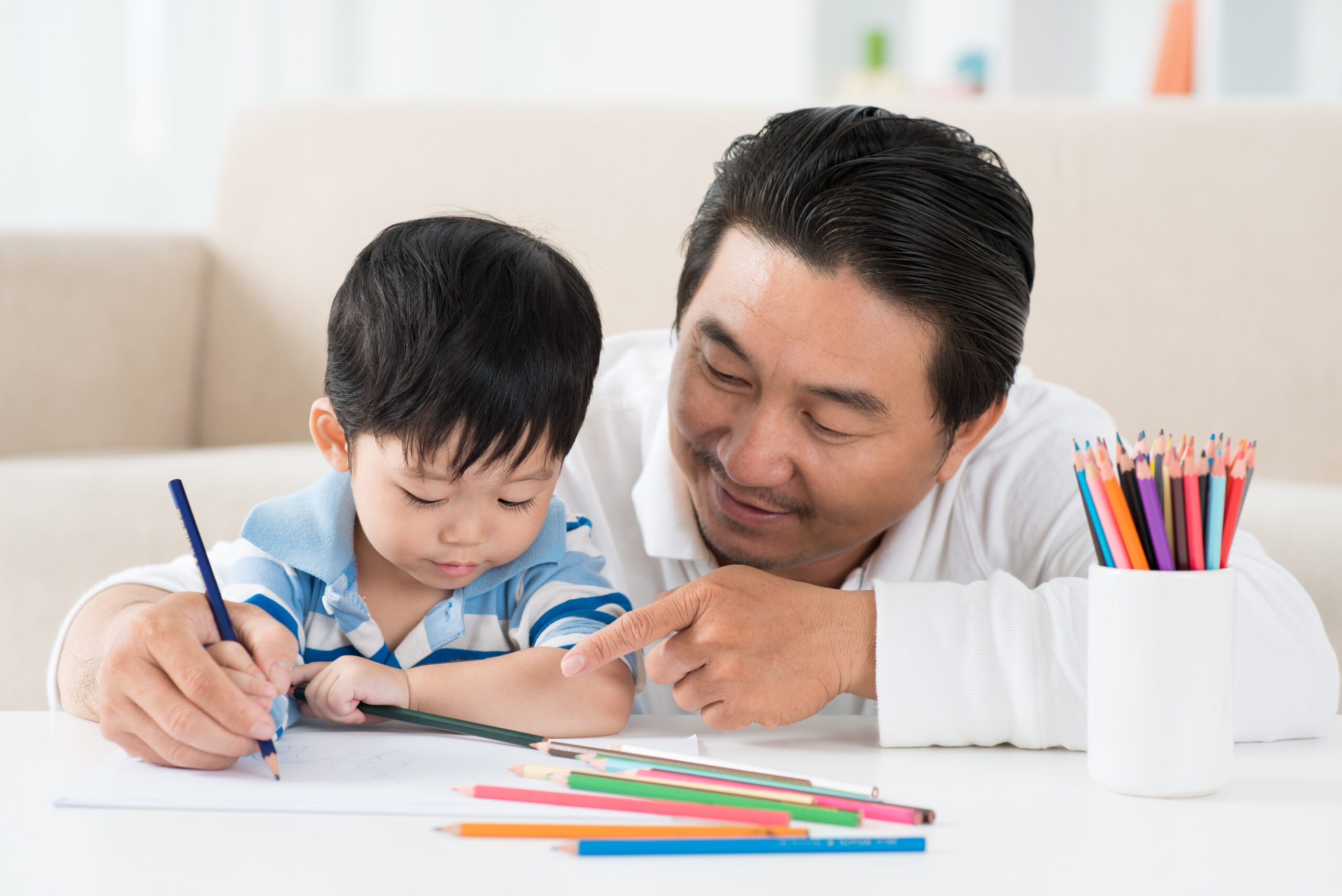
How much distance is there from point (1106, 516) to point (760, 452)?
0.41 metres

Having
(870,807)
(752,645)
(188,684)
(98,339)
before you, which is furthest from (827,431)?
(98,339)

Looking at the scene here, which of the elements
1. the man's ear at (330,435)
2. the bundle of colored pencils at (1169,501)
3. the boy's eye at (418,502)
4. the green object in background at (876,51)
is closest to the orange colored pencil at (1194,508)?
the bundle of colored pencils at (1169,501)

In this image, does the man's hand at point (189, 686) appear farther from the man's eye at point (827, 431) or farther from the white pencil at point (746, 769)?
the man's eye at point (827, 431)

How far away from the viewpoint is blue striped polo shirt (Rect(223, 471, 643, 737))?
0.87 metres

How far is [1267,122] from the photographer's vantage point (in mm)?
2029

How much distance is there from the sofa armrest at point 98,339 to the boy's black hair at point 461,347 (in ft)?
4.36

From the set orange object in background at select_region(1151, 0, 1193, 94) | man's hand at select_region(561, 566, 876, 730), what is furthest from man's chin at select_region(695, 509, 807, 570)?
orange object in background at select_region(1151, 0, 1193, 94)

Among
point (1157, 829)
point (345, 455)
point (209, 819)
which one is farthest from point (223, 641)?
point (1157, 829)

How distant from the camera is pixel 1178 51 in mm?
3234

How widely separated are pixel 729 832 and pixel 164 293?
1848 millimetres

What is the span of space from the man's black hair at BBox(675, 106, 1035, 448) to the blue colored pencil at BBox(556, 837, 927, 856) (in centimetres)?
57

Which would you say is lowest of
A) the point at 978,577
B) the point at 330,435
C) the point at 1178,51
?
the point at 978,577

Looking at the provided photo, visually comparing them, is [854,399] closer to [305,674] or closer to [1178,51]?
[305,674]

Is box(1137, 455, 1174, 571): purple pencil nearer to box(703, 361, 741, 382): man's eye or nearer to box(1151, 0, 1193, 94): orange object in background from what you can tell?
box(703, 361, 741, 382): man's eye
